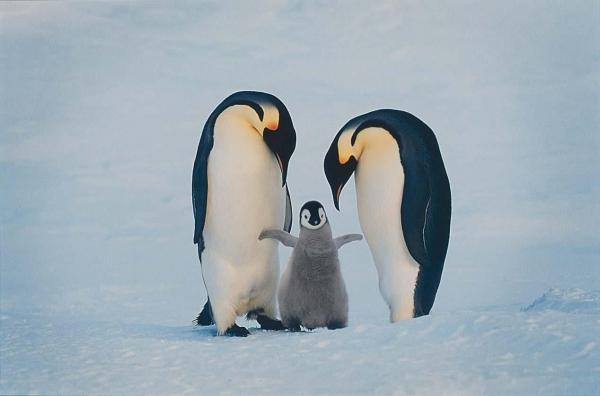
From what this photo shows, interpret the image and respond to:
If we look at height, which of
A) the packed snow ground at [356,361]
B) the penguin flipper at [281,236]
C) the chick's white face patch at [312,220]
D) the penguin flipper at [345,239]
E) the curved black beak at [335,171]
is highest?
the curved black beak at [335,171]

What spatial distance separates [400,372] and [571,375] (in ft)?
1.67

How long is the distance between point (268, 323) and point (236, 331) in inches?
6.3

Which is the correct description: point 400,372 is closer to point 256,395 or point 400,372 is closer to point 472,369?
point 472,369

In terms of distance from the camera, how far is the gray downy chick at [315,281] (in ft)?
12.0

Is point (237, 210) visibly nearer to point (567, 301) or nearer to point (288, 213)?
point (288, 213)

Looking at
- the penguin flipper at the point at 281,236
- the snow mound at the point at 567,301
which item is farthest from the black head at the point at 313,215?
the snow mound at the point at 567,301

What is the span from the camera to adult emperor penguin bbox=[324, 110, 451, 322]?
3.77m

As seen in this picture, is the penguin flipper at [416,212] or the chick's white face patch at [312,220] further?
the penguin flipper at [416,212]

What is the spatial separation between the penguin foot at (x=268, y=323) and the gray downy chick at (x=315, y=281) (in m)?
0.19

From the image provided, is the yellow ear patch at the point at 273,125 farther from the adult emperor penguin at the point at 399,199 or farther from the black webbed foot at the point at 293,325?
the black webbed foot at the point at 293,325

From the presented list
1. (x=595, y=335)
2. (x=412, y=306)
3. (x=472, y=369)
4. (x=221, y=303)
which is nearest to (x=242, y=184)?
(x=221, y=303)

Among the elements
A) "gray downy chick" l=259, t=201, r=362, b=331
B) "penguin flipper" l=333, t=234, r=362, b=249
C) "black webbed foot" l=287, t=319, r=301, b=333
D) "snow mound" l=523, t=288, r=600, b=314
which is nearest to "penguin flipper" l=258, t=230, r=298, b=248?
"gray downy chick" l=259, t=201, r=362, b=331

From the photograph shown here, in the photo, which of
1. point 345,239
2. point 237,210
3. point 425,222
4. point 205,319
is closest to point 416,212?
point 425,222

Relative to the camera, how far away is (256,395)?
329cm
